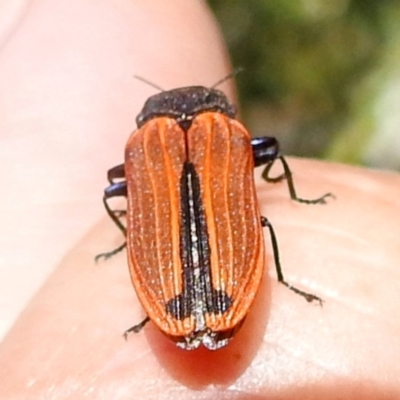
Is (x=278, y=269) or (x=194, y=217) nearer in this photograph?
(x=194, y=217)

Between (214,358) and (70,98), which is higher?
(70,98)

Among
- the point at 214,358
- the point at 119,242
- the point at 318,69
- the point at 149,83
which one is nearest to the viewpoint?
the point at 214,358

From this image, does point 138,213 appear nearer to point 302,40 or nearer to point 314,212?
point 314,212

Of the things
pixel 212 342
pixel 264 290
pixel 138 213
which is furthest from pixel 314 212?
pixel 212 342

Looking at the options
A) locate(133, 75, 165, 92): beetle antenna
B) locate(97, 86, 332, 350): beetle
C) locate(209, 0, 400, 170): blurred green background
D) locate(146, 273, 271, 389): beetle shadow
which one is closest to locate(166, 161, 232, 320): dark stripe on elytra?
locate(97, 86, 332, 350): beetle

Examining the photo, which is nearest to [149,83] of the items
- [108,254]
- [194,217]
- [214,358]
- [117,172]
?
[117,172]

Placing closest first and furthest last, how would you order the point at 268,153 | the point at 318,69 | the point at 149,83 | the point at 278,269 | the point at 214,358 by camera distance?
the point at 214,358 < the point at 278,269 < the point at 268,153 < the point at 149,83 < the point at 318,69

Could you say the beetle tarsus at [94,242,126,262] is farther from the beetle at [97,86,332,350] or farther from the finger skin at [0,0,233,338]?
the finger skin at [0,0,233,338]

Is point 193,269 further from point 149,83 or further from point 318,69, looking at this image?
point 318,69

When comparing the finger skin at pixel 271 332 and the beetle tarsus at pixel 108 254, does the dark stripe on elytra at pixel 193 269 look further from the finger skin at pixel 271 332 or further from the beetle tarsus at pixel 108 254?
the beetle tarsus at pixel 108 254
